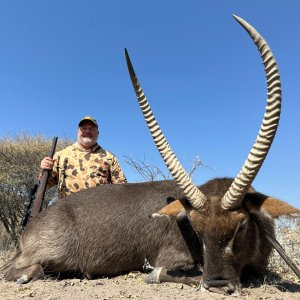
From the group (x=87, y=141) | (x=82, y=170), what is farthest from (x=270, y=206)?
(x=87, y=141)

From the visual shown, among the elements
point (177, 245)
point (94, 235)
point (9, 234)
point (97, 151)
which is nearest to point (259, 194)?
point (177, 245)

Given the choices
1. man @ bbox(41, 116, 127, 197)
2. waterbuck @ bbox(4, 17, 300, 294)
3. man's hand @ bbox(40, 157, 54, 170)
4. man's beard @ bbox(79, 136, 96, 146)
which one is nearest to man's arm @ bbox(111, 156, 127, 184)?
man @ bbox(41, 116, 127, 197)

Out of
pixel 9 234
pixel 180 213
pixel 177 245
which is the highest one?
pixel 180 213

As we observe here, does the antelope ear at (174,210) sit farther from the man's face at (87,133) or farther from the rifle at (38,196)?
the man's face at (87,133)

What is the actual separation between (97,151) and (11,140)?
12.0 m

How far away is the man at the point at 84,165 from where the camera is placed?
26.5 feet

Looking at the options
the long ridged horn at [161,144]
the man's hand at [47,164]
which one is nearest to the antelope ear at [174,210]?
the long ridged horn at [161,144]

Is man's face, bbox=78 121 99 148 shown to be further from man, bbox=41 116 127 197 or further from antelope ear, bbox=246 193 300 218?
antelope ear, bbox=246 193 300 218

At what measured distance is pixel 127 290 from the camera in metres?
4.81

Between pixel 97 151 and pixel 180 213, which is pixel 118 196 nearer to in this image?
pixel 180 213

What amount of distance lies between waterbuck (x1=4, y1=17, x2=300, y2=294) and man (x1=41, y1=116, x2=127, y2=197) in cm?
175

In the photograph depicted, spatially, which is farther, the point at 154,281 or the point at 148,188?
the point at 148,188

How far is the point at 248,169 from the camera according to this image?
14.7 feet

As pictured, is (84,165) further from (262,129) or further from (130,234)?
(262,129)
